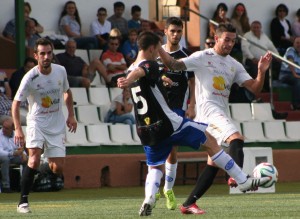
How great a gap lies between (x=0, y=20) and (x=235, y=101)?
4931mm

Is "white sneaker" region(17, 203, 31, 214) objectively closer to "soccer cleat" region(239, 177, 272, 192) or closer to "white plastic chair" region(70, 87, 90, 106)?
"soccer cleat" region(239, 177, 272, 192)

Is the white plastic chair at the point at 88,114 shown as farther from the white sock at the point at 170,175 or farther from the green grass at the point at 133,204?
the white sock at the point at 170,175

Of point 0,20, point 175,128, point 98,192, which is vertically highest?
point 0,20

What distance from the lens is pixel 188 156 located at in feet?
73.8

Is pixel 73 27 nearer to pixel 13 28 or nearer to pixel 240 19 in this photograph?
pixel 13 28

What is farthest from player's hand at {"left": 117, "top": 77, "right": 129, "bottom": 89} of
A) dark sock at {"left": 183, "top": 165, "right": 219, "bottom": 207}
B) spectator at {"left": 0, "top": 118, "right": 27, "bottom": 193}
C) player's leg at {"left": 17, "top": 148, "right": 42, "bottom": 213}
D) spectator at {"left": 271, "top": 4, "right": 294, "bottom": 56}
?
spectator at {"left": 271, "top": 4, "right": 294, "bottom": 56}

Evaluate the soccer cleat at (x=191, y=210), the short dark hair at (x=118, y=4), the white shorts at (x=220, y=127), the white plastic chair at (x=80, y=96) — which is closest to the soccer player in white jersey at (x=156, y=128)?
the soccer cleat at (x=191, y=210)

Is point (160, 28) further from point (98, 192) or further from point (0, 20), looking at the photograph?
point (98, 192)

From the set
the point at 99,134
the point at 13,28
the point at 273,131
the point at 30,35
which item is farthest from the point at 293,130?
the point at 13,28

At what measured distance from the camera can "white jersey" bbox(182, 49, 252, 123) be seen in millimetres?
13992

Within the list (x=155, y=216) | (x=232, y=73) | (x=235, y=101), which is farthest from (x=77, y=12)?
(x=155, y=216)

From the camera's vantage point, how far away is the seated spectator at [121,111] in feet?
73.4

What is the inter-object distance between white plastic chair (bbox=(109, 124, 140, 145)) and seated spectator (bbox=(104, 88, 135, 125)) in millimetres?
250

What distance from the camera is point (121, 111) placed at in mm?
22531
